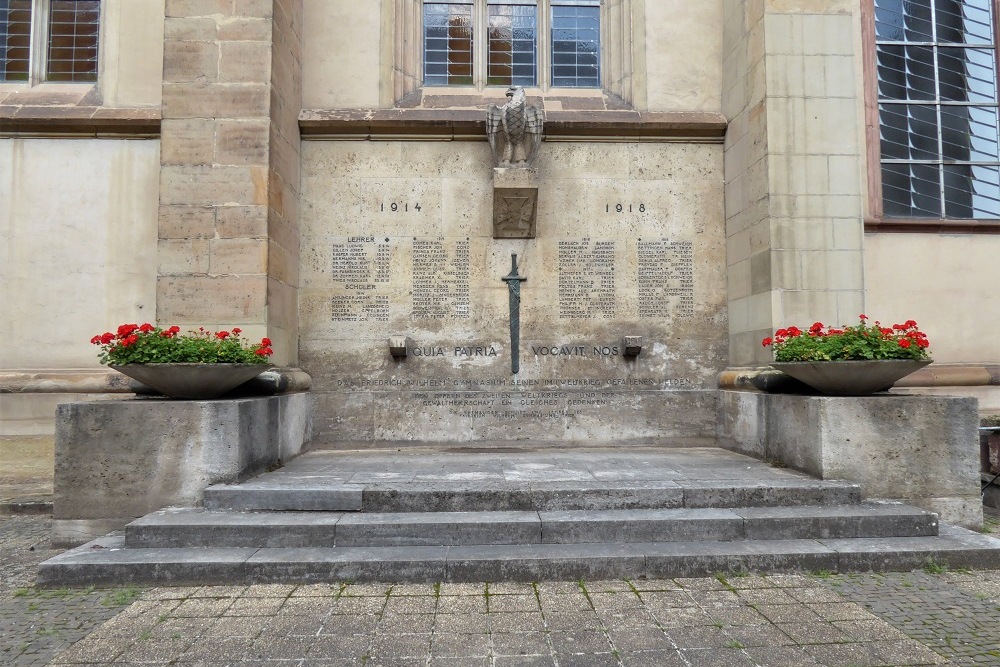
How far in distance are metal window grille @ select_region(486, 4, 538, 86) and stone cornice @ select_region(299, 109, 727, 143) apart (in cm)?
108

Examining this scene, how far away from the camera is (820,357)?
531cm

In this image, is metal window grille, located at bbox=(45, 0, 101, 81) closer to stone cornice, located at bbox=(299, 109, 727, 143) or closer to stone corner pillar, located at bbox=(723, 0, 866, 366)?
stone cornice, located at bbox=(299, 109, 727, 143)

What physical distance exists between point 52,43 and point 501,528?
351 inches

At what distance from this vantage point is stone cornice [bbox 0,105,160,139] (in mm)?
7164

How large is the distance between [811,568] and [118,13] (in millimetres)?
10008

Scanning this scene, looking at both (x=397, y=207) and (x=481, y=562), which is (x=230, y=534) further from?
(x=397, y=207)

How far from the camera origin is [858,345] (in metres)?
5.24

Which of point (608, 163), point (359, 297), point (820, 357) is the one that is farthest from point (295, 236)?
point (820, 357)

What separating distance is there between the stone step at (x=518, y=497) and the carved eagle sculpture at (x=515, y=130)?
438 centimetres

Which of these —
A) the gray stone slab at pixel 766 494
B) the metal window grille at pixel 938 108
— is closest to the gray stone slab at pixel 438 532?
the gray stone slab at pixel 766 494

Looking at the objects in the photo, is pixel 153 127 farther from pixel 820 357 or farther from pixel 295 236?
pixel 820 357

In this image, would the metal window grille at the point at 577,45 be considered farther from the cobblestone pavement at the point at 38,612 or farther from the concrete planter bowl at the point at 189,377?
the cobblestone pavement at the point at 38,612

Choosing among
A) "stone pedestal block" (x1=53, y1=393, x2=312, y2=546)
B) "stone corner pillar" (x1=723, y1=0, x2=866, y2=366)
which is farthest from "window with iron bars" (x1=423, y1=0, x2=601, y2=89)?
"stone pedestal block" (x1=53, y1=393, x2=312, y2=546)

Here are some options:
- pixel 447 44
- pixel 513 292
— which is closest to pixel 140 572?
pixel 513 292
